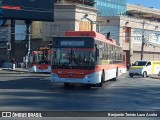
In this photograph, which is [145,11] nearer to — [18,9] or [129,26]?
[129,26]

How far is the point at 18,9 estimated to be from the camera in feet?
220

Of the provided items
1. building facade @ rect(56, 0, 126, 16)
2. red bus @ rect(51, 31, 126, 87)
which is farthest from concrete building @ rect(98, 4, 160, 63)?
red bus @ rect(51, 31, 126, 87)

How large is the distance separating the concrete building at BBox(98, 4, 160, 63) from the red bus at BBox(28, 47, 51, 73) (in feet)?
107

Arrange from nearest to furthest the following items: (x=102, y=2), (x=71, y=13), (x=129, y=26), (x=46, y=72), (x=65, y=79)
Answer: (x=65, y=79) → (x=46, y=72) → (x=71, y=13) → (x=129, y=26) → (x=102, y=2)

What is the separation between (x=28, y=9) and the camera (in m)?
67.9

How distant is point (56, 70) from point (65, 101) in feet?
22.4

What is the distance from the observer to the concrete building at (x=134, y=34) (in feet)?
270

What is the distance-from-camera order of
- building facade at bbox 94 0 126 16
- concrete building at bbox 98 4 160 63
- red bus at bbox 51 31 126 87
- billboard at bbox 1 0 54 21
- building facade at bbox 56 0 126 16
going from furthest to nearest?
building facade at bbox 94 0 126 16
building facade at bbox 56 0 126 16
concrete building at bbox 98 4 160 63
billboard at bbox 1 0 54 21
red bus at bbox 51 31 126 87

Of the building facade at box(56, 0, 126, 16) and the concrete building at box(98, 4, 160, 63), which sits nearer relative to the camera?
the concrete building at box(98, 4, 160, 63)

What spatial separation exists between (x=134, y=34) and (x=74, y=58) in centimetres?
6313

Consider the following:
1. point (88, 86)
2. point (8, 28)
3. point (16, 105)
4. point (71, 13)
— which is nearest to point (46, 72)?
point (88, 86)

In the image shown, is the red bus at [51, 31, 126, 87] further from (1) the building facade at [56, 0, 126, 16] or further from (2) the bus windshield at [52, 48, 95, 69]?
(1) the building facade at [56, 0, 126, 16]

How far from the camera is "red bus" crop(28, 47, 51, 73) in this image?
158 feet

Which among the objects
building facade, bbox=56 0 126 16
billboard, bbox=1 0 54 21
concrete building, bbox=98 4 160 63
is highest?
building facade, bbox=56 0 126 16
